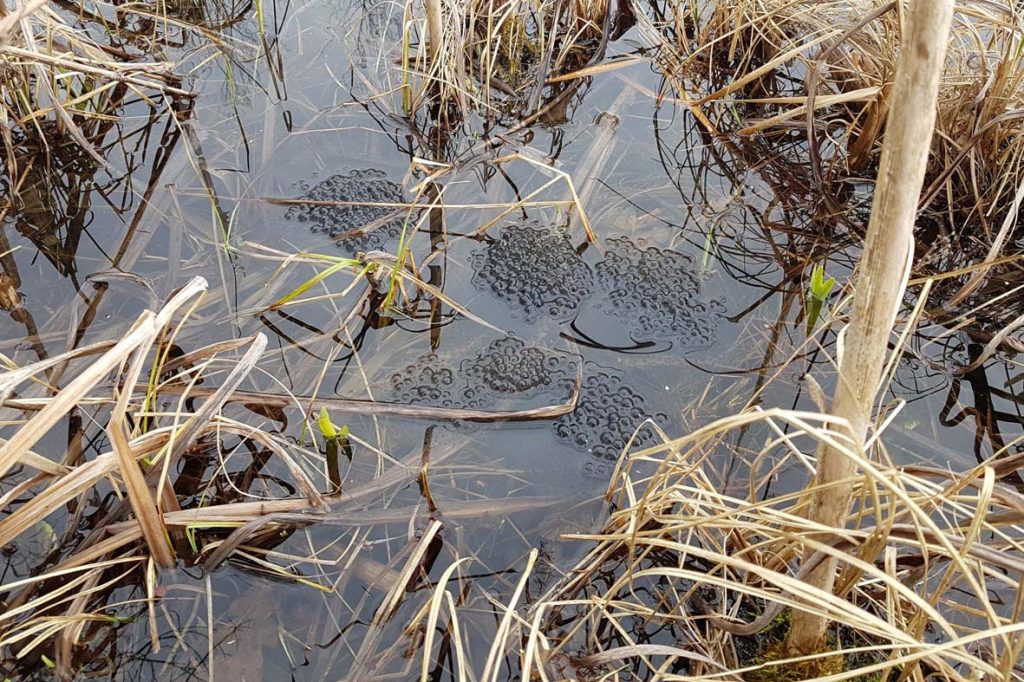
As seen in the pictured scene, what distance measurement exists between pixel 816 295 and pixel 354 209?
125 centimetres

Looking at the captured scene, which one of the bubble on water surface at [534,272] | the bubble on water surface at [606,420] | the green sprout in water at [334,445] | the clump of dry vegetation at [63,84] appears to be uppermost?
the clump of dry vegetation at [63,84]

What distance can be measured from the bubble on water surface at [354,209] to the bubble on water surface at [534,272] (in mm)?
271

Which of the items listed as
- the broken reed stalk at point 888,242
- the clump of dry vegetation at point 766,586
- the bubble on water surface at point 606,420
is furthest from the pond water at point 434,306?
the broken reed stalk at point 888,242

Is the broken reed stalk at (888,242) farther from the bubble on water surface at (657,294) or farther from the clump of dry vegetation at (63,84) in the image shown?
the clump of dry vegetation at (63,84)

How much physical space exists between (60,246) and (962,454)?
2327 millimetres

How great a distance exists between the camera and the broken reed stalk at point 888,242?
79 cm

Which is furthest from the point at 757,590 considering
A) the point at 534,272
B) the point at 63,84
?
the point at 63,84

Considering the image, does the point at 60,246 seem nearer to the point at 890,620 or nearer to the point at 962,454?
the point at 890,620

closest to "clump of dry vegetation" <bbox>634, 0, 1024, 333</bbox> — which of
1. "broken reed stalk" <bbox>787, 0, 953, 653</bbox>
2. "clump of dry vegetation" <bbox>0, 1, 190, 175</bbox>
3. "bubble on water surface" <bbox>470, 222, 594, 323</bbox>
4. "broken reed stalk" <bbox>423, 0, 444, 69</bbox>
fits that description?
"bubble on water surface" <bbox>470, 222, 594, 323</bbox>

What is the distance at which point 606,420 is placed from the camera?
1.76 meters

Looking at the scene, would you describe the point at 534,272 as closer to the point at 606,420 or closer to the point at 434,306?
the point at 434,306

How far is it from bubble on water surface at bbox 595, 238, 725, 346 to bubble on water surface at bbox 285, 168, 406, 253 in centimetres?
61

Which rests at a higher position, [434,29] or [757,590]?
[434,29]

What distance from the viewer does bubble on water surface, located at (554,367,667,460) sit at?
1731mm
